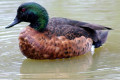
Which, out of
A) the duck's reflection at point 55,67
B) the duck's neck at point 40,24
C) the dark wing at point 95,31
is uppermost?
the duck's neck at point 40,24

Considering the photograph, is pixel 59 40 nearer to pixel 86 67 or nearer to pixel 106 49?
pixel 86 67

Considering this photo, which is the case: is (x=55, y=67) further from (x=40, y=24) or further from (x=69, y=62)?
(x=40, y=24)

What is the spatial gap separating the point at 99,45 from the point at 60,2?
14.6ft

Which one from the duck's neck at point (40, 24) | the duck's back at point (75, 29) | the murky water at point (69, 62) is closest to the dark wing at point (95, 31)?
the duck's back at point (75, 29)

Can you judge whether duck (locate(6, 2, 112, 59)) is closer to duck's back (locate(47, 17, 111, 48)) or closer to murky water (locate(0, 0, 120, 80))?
duck's back (locate(47, 17, 111, 48))

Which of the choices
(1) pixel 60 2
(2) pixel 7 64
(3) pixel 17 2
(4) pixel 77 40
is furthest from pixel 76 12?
(2) pixel 7 64

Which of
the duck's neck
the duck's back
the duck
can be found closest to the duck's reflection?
the duck

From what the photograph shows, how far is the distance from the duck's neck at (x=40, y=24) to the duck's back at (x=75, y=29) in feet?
0.45

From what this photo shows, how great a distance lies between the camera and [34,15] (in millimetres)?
7910

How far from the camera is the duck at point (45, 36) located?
7703 mm

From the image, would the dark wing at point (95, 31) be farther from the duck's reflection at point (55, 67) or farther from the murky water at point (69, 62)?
the duck's reflection at point (55, 67)

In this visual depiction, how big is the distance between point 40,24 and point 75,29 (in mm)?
837

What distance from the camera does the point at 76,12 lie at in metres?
11.6

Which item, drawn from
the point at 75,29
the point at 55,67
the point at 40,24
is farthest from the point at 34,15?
the point at 55,67
